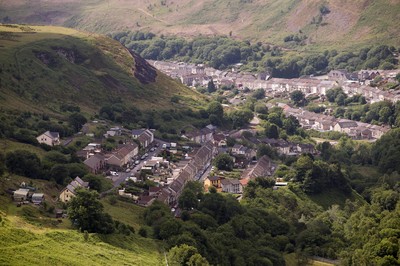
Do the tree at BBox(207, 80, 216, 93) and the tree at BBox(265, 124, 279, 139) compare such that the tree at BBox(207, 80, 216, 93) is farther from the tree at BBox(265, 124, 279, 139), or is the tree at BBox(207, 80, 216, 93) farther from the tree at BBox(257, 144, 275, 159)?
the tree at BBox(257, 144, 275, 159)

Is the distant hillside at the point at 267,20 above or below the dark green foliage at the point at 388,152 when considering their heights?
above

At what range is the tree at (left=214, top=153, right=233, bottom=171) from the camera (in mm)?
85188

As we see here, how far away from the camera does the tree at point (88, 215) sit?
52906 mm

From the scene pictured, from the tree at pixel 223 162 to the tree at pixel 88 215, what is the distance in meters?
31.7

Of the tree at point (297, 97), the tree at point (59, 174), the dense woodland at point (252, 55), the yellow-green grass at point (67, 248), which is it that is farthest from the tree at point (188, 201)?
the dense woodland at point (252, 55)

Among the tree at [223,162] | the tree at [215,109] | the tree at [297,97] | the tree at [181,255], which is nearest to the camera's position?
the tree at [181,255]

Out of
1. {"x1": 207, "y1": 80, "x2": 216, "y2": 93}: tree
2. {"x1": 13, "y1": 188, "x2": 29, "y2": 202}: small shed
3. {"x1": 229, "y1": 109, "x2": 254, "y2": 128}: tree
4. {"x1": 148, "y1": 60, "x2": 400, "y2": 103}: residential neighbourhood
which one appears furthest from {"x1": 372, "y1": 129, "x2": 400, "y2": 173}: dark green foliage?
{"x1": 207, "y1": 80, "x2": 216, "y2": 93}: tree

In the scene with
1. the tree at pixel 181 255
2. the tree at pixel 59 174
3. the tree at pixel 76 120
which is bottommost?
the tree at pixel 76 120

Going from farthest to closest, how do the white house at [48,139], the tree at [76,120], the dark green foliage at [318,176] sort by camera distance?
the tree at [76,120] < the dark green foliage at [318,176] < the white house at [48,139]

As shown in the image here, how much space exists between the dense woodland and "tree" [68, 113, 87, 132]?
66.4 m

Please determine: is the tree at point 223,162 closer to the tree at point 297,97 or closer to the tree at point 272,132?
the tree at point 272,132

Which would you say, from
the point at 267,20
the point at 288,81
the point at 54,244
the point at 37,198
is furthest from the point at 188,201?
the point at 267,20

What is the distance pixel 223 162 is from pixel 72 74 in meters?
28.7

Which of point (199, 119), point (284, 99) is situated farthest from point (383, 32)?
point (199, 119)
